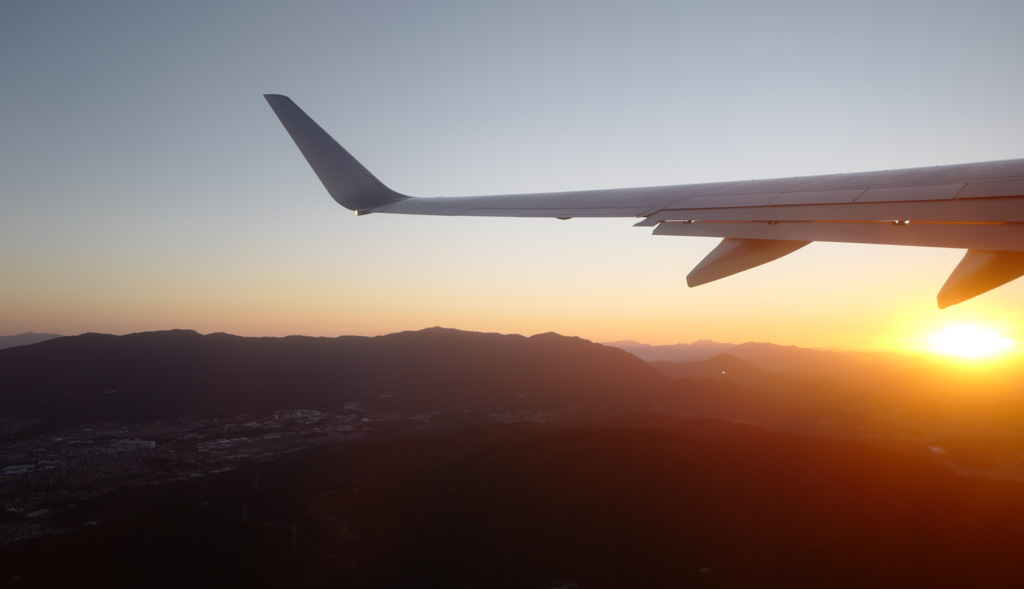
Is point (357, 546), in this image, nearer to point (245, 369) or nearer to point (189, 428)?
point (189, 428)

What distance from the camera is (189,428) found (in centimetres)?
10125

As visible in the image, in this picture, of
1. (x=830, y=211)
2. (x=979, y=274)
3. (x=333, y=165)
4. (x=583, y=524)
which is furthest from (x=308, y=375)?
(x=979, y=274)

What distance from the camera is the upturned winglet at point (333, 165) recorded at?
6.51 metres

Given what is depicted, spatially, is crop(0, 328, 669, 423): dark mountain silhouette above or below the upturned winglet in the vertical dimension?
below

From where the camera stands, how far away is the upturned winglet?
6512 mm

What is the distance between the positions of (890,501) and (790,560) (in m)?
17.0

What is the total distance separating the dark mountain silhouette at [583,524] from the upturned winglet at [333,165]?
39.3 meters

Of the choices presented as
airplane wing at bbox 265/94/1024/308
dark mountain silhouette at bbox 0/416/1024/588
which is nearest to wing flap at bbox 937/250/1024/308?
airplane wing at bbox 265/94/1024/308

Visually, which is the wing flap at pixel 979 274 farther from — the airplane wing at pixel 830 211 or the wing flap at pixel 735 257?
the wing flap at pixel 735 257

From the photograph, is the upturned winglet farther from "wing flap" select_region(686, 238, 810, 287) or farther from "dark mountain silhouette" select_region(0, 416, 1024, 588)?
"dark mountain silhouette" select_region(0, 416, 1024, 588)

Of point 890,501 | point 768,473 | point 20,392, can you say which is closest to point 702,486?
point 768,473

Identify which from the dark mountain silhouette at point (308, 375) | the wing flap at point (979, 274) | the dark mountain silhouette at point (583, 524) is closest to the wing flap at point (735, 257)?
the wing flap at point (979, 274)

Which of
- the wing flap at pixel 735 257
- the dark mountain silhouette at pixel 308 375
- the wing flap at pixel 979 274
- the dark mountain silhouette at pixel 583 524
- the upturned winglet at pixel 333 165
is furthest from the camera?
the dark mountain silhouette at pixel 308 375

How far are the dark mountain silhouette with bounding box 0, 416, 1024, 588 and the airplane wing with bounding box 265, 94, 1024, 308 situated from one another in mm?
40369
